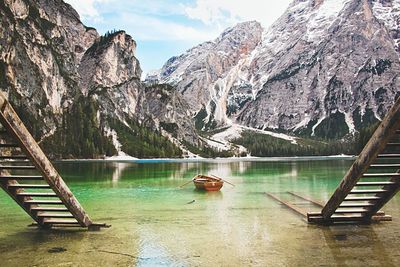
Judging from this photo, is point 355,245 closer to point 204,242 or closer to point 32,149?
point 204,242

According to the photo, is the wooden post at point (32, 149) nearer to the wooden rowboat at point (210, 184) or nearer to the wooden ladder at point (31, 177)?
the wooden ladder at point (31, 177)

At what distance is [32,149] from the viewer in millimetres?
14242

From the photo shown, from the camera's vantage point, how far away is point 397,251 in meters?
15.0

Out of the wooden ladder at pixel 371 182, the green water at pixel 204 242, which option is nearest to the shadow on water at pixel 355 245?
the green water at pixel 204 242

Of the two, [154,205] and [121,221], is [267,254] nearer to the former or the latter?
[121,221]

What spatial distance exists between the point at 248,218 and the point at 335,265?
12.1 meters

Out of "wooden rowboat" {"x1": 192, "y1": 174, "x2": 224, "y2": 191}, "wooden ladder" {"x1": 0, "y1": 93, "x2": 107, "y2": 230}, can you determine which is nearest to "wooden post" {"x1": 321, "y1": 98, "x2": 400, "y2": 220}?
"wooden ladder" {"x1": 0, "y1": 93, "x2": 107, "y2": 230}

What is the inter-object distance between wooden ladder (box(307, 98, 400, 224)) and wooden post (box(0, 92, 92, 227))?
35.8ft

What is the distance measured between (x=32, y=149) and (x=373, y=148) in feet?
36.7

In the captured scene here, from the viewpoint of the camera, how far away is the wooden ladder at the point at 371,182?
1276 cm

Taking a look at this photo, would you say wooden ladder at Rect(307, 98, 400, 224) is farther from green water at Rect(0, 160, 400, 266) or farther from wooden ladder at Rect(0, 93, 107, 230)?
wooden ladder at Rect(0, 93, 107, 230)

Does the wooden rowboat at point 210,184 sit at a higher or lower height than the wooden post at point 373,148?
lower

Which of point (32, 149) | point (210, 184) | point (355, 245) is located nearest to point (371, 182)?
point (355, 245)

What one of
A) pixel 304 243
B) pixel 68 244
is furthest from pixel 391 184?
pixel 68 244
